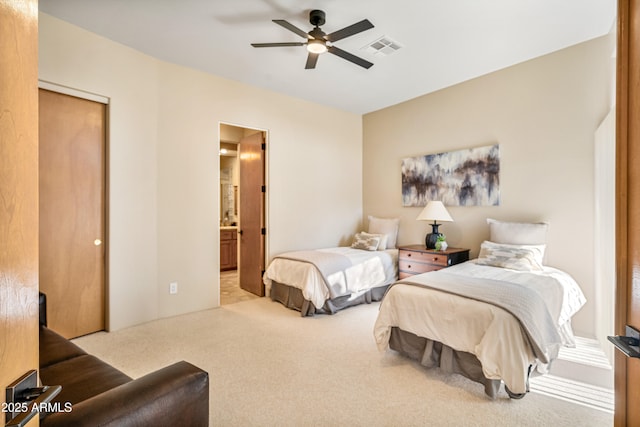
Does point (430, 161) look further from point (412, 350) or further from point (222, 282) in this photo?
point (222, 282)

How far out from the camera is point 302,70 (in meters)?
3.90

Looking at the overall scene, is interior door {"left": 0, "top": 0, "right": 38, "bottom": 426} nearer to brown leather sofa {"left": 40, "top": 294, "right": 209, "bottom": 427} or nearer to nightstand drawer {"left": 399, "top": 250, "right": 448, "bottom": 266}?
brown leather sofa {"left": 40, "top": 294, "right": 209, "bottom": 427}

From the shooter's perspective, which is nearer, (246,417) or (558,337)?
(246,417)

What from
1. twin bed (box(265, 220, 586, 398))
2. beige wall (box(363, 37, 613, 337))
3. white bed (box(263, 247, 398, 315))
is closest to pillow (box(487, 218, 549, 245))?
twin bed (box(265, 220, 586, 398))

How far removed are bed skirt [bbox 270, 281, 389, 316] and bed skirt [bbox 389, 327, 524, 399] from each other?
1234 mm

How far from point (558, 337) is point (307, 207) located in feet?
11.9

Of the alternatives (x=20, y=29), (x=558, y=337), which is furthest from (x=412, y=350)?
(x=20, y=29)

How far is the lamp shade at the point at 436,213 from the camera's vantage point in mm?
4109

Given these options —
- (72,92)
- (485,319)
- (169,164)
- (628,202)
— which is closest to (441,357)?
(485,319)

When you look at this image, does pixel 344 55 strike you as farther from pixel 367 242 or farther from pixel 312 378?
pixel 312 378

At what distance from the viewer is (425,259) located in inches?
162

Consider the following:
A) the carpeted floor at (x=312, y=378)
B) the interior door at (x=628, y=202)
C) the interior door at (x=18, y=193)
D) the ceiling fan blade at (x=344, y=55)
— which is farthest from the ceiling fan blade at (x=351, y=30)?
the carpeted floor at (x=312, y=378)

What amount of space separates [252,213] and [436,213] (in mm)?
2777

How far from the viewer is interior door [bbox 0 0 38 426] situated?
535 millimetres
